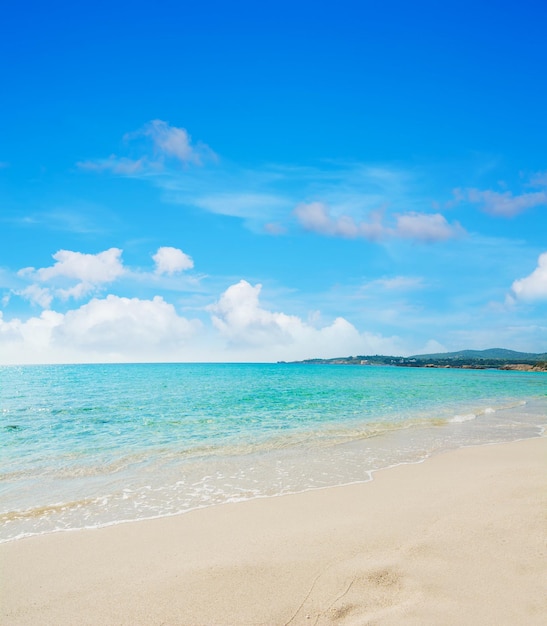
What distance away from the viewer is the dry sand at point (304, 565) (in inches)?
193

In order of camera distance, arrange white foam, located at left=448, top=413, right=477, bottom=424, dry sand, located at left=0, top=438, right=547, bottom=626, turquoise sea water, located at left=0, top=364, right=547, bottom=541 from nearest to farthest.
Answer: dry sand, located at left=0, top=438, right=547, bottom=626 → turquoise sea water, located at left=0, top=364, right=547, bottom=541 → white foam, located at left=448, top=413, right=477, bottom=424

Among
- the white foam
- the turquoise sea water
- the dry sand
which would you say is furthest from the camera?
the white foam

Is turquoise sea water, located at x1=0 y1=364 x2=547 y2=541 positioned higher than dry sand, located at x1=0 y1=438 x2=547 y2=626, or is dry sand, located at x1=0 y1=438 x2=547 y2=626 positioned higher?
dry sand, located at x1=0 y1=438 x2=547 y2=626

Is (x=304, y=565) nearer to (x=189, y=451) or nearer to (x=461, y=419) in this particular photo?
(x=189, y=451)

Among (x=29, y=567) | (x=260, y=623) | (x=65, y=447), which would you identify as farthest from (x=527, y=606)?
(x=65, y=447)

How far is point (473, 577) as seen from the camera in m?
5.43

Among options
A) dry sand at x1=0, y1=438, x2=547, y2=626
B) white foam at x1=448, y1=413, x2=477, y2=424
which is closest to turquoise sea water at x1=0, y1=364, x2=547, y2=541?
white foam at x1=448, y1=413, x2=477, y2=424

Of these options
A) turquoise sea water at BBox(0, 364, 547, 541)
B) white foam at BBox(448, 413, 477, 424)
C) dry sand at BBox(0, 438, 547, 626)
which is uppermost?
dry sand at BBox(0, 438, 547, 626)

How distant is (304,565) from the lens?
6.07 meters

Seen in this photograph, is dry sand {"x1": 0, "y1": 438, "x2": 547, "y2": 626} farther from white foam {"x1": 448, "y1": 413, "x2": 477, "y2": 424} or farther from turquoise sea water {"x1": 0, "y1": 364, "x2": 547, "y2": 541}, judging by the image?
white foam {"x1": 448, "y1": 413, "x2": 477, "y2": 424}

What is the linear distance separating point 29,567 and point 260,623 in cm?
409

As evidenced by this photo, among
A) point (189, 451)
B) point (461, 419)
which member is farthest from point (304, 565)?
point (461, 419)

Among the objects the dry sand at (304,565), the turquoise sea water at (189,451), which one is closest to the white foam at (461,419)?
the turquoise sea water at (189,451)

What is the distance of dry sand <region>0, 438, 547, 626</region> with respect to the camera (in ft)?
16.0
